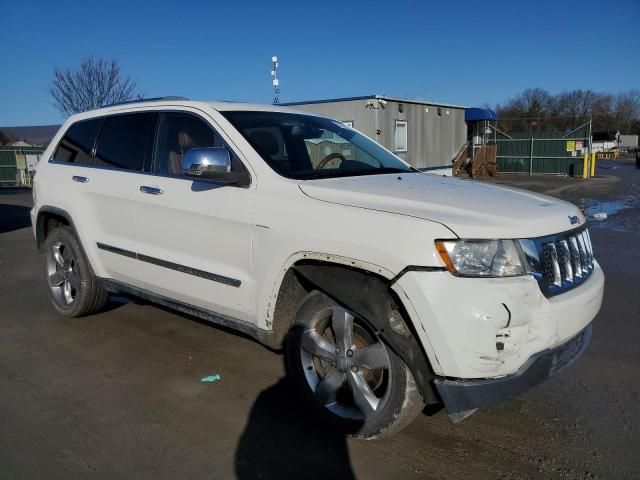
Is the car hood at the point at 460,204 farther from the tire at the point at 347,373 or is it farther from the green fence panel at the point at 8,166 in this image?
the green fence panel at the point at 8,166

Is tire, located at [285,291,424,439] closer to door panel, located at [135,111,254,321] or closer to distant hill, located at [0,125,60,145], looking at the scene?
door panel, located at [135,111,254,321]

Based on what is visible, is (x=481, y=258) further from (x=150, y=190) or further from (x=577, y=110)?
(x=577, y=110)

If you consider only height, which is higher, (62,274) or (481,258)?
(481,258)

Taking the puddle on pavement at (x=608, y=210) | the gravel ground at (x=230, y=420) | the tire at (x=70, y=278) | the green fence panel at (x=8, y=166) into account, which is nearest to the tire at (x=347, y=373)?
the gravel ground at (x=230, y=420)

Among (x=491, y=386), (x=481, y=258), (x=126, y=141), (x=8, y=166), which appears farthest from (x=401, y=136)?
(x=8, y=166)

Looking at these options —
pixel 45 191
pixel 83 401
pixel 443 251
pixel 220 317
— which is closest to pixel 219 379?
pixel 220 317

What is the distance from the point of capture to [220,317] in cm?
360

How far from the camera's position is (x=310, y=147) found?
409 centimetres

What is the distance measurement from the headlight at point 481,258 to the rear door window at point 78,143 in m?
3.54

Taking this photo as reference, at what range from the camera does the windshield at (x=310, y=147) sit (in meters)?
3.56

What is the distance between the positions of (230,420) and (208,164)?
1.56m

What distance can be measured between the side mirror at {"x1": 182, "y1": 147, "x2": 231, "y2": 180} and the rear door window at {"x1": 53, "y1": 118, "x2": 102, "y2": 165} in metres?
1.92

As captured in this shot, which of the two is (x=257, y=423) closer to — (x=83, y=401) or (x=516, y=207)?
(x=83, y=401)

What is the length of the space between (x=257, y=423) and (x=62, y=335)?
8.07ft
